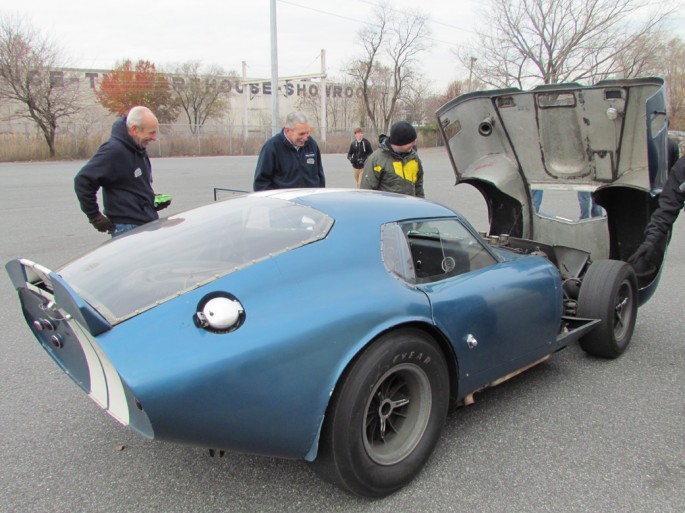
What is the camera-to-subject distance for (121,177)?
12.8 feet

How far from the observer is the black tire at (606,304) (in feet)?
12.0

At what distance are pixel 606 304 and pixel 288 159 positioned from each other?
9.18 feet

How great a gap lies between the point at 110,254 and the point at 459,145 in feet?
11.4

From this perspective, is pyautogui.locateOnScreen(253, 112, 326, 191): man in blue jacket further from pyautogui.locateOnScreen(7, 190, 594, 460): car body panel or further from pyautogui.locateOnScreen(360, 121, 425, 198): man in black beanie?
pyautogui.locateOnScreen(7, 190, 594, 460): car body panel

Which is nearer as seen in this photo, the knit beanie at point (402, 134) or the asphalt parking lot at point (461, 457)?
the asphalt parking lot at point (461, 457)

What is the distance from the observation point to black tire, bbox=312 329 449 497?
212cm

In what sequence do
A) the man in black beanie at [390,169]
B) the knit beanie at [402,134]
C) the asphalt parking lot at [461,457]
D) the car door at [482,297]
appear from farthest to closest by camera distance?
1. the man in black beanie at [390,169]
2. the knit beanie at [402,134]
3. the car door at [482,297]
4. the asphalt parking lot at [461,457]

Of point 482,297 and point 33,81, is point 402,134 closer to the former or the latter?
A: point 482,297

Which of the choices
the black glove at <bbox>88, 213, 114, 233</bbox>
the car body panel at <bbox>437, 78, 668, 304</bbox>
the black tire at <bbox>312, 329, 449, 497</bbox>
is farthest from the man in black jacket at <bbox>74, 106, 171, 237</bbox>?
the car body panel at <bbox>437, 78, 668, 304</bbox>

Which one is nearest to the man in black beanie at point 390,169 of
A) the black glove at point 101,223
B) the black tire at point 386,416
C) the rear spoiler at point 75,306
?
the black glove at point 101,223

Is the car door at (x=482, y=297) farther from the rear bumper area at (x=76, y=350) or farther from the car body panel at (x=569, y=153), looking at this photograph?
the car body panel at (x=569, y=153)

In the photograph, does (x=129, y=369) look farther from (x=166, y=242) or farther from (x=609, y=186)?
(x=609, y=186)

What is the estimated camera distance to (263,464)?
8.44 ft

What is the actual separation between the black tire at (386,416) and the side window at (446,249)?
0.56 m
